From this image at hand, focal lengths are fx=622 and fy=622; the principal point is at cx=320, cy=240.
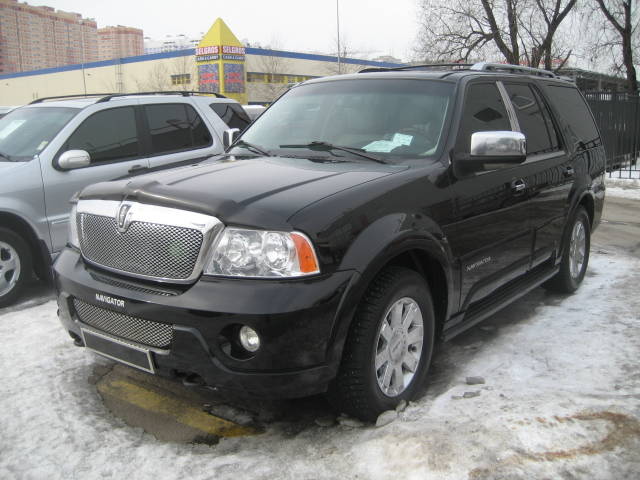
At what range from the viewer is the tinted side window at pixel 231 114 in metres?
7.41

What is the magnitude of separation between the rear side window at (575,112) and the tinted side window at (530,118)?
0.42 m

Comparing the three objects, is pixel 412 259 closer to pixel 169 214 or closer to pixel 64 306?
pixel 169 214

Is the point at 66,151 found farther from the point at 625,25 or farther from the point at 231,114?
the point at 625,25

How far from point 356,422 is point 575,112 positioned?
154 inches

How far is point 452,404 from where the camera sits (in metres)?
3.31

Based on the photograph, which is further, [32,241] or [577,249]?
[577,249]

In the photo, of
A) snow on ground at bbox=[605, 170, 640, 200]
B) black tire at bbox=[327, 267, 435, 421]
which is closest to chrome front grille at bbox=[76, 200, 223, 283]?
black tire at bbox=[327, 267, 435, 421]

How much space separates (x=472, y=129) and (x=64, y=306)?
265 centimetres

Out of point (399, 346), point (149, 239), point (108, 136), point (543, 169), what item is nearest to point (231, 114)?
point (108, 136)

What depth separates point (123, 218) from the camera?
9.97ft

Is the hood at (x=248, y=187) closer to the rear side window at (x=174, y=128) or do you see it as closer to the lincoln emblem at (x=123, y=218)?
the lincoln emblem at (x=123, y=218)

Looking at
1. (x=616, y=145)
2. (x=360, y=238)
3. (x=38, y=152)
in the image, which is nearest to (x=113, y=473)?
(x=360, y=238)

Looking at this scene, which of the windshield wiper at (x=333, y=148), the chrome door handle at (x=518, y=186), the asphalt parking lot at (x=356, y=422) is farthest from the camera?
the chrome door handle at (x=518, y=186)

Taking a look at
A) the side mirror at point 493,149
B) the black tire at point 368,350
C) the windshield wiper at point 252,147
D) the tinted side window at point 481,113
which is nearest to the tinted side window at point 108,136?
the windshield wiper at point 252,147
